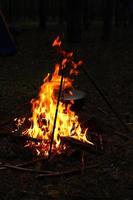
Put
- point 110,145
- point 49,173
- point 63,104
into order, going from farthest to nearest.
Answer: point 63,104 → point 110,145 → point 49,173

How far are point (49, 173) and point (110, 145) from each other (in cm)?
160

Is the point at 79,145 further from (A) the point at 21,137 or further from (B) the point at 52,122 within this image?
(A) the point at 21,137

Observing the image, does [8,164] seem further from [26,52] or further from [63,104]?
[26,52]

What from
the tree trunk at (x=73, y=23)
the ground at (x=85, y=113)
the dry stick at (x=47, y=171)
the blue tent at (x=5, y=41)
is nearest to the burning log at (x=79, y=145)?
the ground at (x=85, y=113)

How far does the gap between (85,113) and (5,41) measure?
782cm

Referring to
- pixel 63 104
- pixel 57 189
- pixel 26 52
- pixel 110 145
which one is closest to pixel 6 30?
pixel 26 52

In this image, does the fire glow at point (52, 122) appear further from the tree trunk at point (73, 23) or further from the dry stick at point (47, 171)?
the tree trunk at point (73, 23)

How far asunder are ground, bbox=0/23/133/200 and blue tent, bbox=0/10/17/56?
288 millimetres

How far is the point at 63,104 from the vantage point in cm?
879

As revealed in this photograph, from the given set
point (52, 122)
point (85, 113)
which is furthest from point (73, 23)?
point (52, 122)

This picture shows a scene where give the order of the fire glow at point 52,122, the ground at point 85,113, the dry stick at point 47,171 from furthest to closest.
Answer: the fire glow at point 52,122 → the dry stick at point 47,171 → the ground at point 85,113

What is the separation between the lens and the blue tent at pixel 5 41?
54.0 feet

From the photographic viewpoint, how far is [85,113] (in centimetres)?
1036

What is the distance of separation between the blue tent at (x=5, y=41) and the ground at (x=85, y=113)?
0.29 meters
